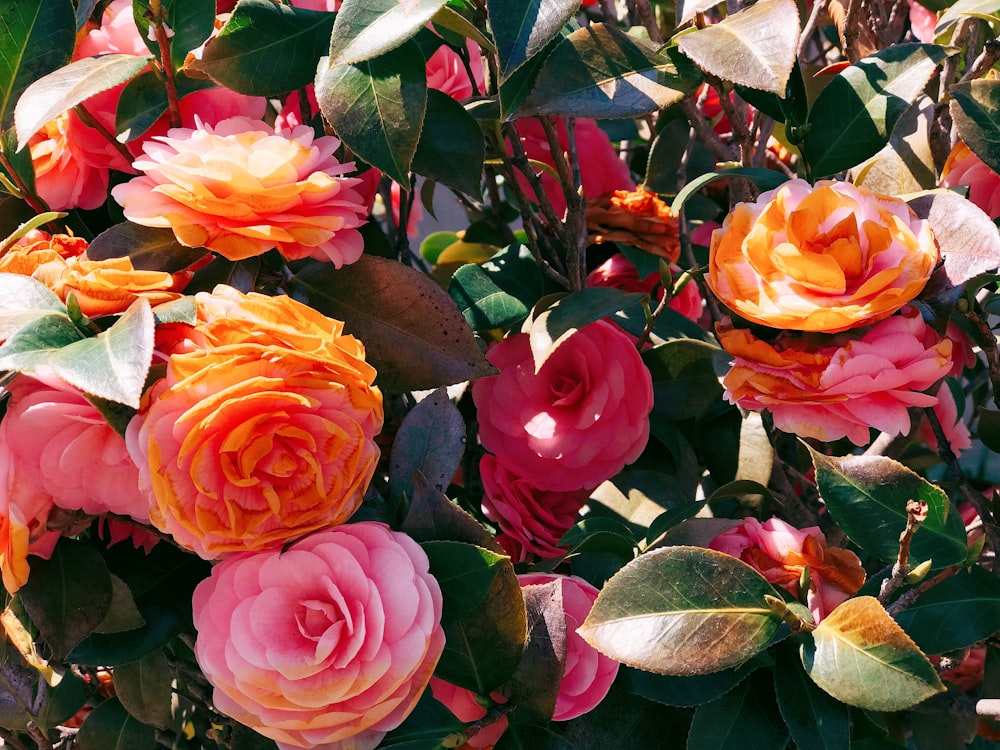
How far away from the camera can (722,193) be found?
80 cm

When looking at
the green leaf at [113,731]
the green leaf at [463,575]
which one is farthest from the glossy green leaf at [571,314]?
the green leaf at [113,731]

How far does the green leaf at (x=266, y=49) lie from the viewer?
46cm

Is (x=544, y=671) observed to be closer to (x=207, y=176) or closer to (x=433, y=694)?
(x=433, y=694)

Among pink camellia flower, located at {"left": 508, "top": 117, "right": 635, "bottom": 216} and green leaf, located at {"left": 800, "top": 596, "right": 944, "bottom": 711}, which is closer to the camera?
green leaf, located at {"left": 800, "top": 596, "right": 944, "bottom": 711}

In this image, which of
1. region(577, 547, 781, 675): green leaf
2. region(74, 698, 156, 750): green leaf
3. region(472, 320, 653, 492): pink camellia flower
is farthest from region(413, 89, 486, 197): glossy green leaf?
region(74, 698, 156, 750): green leaf

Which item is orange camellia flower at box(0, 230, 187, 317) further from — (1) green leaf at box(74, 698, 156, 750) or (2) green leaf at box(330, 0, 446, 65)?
(1) green leaf at box(74, 698, 156, 750)

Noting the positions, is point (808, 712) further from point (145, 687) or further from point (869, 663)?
point (145, 687)

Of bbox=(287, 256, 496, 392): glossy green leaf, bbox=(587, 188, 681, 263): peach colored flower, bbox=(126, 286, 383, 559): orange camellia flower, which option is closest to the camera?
bbox=(126, 286, 383, 559): orange camellia flower

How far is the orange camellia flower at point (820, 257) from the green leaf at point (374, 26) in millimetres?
163

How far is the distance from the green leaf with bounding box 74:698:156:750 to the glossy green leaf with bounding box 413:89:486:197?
1.22 ft

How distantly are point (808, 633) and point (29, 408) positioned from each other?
1.07 feet

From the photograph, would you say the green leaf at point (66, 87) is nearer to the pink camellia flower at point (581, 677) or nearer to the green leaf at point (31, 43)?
the green leaf at point (31, 43)

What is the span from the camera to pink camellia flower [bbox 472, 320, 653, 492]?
0.53 m

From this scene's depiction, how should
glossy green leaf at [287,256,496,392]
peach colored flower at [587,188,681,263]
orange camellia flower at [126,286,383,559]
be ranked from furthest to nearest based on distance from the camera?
peach colored flower at [587,188,681,263], glossy green leaf at [287,256,496,392], orange camellia flower at [126,286,383,559]
